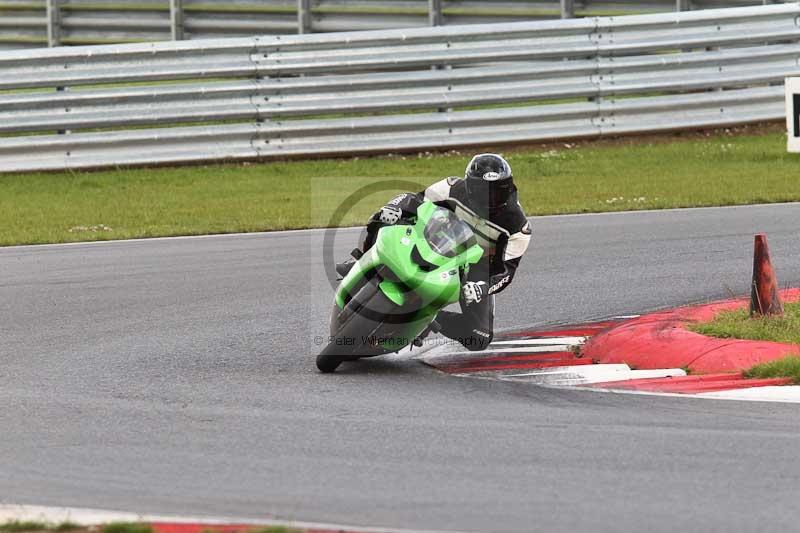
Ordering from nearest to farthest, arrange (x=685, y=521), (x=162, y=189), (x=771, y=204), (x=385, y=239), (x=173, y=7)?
(x=685, y=521) → (x=385, y=239) → (x=771, y=204) → (x=162, y=189) → (x=173, y=7)

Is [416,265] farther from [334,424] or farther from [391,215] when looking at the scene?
[334,424]

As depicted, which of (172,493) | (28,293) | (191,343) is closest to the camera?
(172,493)

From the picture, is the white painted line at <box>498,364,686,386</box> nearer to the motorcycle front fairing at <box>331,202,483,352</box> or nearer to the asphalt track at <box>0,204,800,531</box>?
the asphalt track at <box>0,204,800,531</box>

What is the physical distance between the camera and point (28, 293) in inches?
455

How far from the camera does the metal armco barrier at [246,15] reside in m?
21.6

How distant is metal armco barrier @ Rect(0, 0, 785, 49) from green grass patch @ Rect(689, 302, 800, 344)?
492 inches

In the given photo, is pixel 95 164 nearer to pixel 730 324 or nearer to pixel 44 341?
pixel 44 341

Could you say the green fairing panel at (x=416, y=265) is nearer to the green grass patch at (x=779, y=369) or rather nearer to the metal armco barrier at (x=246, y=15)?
the green grass patch at (x=779, y=369)

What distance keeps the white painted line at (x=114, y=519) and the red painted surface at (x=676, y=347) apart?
3.26 m

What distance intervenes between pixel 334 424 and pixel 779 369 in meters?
2.52

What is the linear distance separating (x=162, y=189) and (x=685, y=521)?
1240 centimetres

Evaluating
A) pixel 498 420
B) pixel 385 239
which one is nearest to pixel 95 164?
pixel 385 239

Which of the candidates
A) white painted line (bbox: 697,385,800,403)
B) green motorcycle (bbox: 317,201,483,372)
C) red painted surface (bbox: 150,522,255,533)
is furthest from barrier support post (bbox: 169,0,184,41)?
red painted surface (bbox: 150,522,255,533)

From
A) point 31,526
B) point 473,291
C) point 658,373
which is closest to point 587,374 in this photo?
point 658,373
